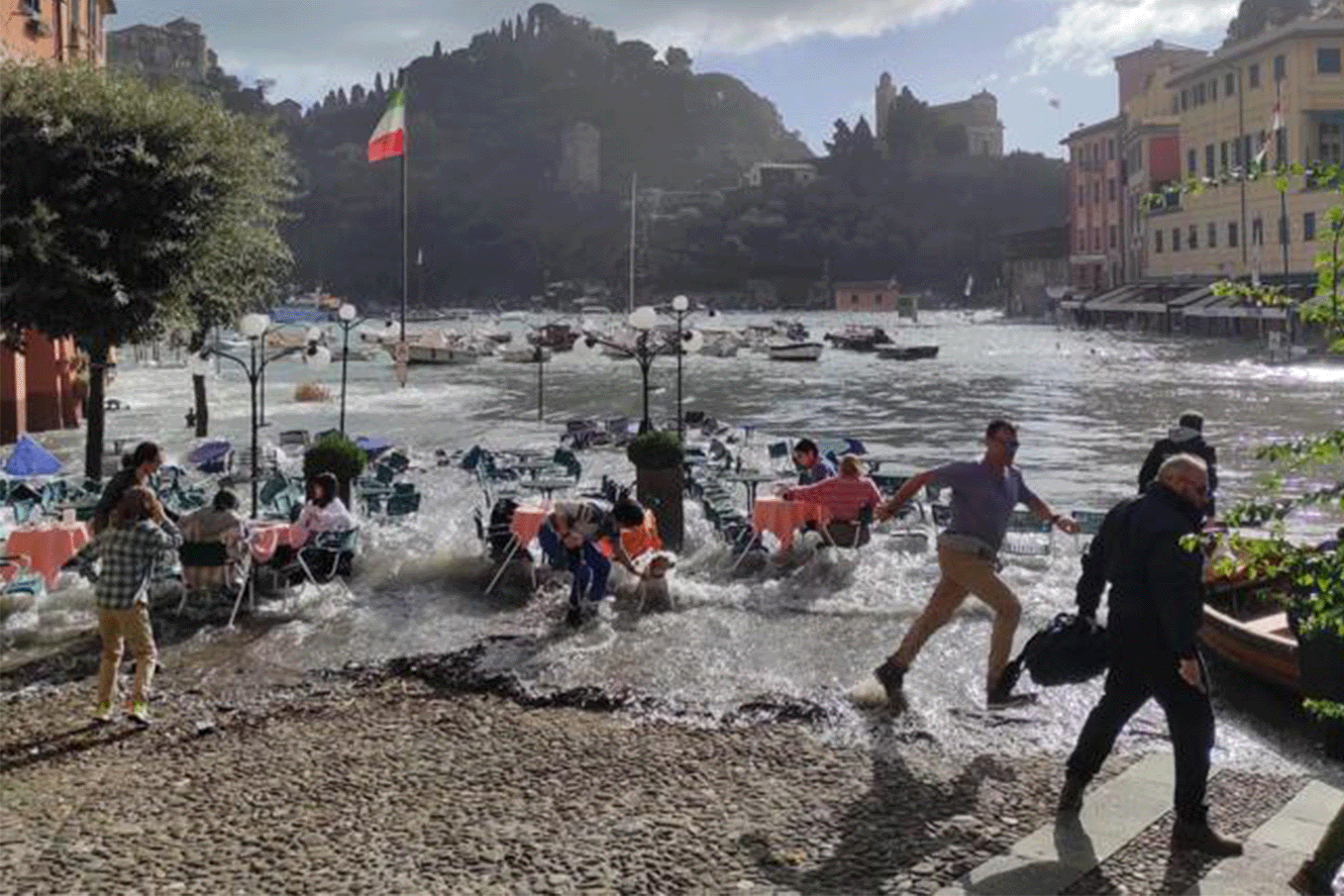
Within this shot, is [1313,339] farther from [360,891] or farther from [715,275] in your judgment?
[715,275]

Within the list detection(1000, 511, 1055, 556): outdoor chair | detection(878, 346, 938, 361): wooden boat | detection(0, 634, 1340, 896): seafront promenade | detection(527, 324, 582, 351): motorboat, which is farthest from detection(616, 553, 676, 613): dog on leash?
detection(527, 324, 582, 351): motorboat

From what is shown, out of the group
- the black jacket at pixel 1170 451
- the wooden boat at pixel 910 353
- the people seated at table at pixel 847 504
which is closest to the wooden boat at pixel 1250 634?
the black jacket at pixel 1170 451

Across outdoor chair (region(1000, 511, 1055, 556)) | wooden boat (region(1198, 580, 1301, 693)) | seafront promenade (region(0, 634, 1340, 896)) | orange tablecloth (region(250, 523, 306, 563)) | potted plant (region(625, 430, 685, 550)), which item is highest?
potted plant (region(625, 430, 685, 550))

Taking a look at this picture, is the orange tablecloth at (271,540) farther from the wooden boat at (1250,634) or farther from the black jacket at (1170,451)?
the wooden boat at (1250,634)

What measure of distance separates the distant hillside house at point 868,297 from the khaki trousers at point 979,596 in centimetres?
15505

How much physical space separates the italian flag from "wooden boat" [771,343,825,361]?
37412 millimetres

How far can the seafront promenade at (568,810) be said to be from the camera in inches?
232

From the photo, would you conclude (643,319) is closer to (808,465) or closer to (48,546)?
(808,465)

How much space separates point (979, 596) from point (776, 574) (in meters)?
4.78

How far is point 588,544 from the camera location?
11.0m

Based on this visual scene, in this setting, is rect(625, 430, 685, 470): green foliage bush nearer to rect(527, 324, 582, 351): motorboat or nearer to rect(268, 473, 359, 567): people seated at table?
rect(268, 473, 359, 567): people seated at table

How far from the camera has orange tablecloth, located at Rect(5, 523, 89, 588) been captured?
12086 mm

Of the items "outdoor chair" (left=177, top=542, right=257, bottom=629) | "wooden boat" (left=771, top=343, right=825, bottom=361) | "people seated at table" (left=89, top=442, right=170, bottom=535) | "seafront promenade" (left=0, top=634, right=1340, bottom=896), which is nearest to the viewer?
"seafront promenade" (left=0, top=634, right=1340, bottom=896)

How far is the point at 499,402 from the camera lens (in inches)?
1708
